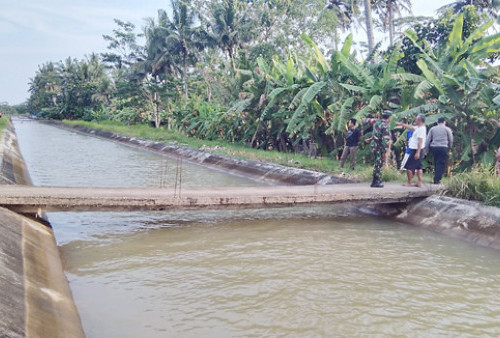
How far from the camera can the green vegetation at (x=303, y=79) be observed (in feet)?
33.8

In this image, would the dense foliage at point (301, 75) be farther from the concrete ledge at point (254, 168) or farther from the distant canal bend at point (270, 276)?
the distant canal bend at point (270, 276)

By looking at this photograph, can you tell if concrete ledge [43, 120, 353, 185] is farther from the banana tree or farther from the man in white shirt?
the banana tree

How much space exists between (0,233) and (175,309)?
2.21m

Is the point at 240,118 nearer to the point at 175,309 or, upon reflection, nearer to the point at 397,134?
the point at 397,134

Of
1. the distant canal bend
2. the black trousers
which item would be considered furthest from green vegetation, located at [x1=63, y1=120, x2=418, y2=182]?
the distant canal bend

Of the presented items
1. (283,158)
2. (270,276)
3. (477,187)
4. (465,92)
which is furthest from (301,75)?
(270,276)

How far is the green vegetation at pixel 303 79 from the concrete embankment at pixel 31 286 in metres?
7.06

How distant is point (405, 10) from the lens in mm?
32594

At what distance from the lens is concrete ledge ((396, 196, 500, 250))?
21.9 feet

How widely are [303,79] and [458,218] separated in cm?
778

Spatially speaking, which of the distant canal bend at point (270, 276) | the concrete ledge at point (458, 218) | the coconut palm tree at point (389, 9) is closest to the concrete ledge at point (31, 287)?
the distant canal bend at point (270, 276)

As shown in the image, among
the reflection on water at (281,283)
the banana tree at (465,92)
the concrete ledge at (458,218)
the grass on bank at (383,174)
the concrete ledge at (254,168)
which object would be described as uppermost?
the banana tree at (465,92)

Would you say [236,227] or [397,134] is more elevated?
[397,134]

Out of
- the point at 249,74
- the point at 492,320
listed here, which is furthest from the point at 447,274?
the point at 249,74
